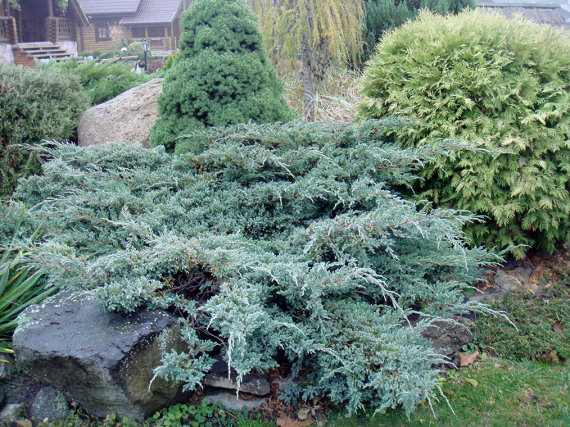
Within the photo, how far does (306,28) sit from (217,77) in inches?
148

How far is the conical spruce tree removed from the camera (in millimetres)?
4543

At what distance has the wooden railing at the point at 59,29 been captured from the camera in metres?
24.3

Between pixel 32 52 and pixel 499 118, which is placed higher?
pixel 32 52

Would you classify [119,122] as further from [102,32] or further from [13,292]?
[102,32]

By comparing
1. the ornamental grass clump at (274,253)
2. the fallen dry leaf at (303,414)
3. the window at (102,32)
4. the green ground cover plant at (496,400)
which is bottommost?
the fallen dry leaf at (303,414)

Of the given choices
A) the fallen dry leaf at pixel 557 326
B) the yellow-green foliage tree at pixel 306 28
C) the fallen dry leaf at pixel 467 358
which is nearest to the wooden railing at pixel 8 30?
the yellow-green foliage tree at pixel 306 28

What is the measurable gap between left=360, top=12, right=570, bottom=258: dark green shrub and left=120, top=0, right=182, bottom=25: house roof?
94.0 ft

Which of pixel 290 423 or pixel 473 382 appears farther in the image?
pixel 473 382

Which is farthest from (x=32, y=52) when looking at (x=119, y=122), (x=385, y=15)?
(x=119, y=122)

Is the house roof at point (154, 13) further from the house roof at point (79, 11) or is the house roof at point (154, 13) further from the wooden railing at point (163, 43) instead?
the house roof at point (79, 11)

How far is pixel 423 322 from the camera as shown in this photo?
2445 millimetres

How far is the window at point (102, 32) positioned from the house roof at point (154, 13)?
310 centimetres

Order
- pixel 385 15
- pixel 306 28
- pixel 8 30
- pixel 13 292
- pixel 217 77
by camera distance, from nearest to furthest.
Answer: pixel 13 292 → pixel 217 77 → pixel 306 28 → pixel 385 15 → pixel 8 30

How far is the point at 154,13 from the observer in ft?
96.6
